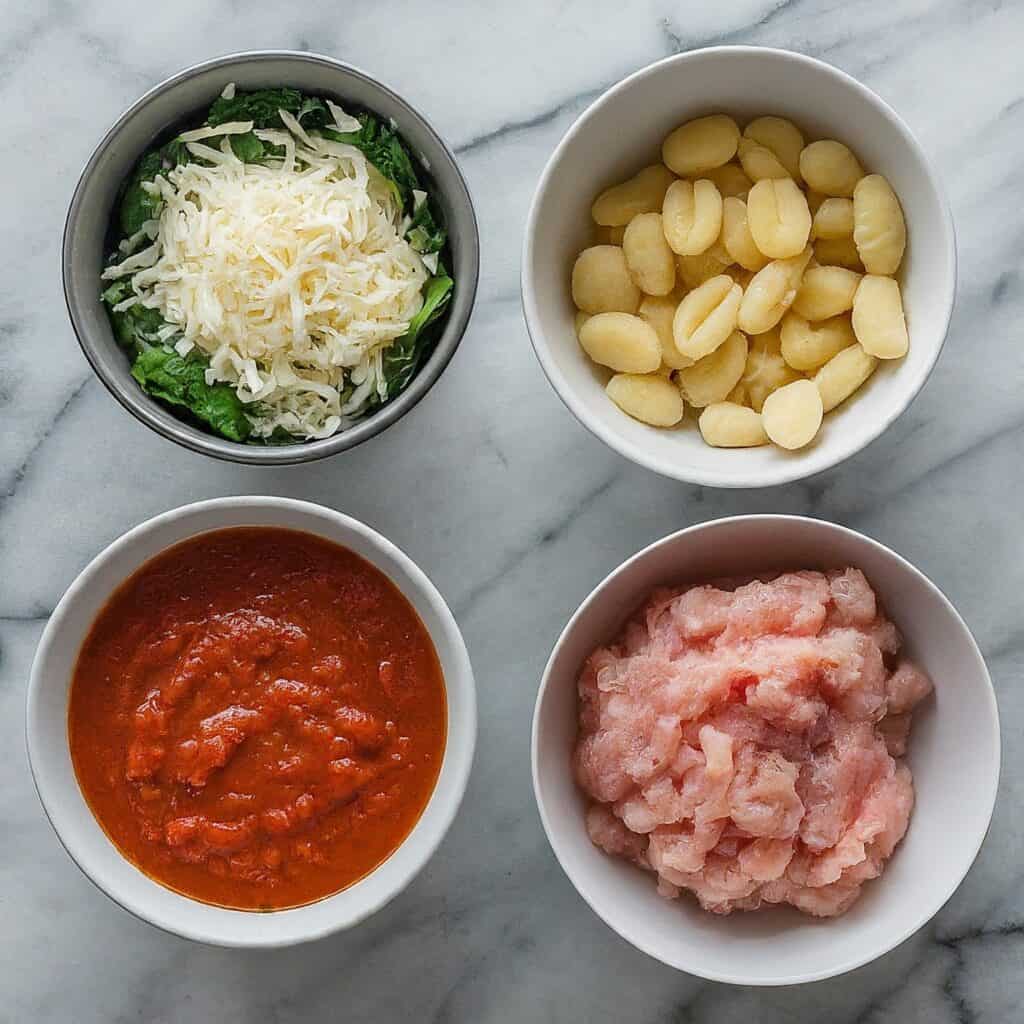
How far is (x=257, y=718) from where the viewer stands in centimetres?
210

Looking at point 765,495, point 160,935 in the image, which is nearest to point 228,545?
point 160,935

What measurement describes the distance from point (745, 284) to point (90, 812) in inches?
53.6

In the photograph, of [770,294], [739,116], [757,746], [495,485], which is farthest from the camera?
[495,485]

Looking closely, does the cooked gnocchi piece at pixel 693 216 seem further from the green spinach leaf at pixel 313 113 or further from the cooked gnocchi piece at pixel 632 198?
the green spinach leaf at pixel 313 113

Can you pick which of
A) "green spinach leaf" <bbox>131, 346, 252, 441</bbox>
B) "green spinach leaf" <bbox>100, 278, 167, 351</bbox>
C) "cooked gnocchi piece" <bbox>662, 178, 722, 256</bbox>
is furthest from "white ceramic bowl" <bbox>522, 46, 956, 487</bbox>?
"green spinach leaf" <bbox>100, 278, 167, 351</bbox>

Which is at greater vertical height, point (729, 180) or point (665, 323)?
point (729, 180)

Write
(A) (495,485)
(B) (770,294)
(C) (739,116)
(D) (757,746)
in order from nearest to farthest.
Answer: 1. (D) (757,746)
2. (B) (770,294)
3. (C) (739,116)
4. (A) (495,485)

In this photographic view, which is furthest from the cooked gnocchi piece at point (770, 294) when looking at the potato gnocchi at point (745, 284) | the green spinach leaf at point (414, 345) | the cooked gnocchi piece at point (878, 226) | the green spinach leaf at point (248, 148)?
the green spinach leaf at point (248, 148)

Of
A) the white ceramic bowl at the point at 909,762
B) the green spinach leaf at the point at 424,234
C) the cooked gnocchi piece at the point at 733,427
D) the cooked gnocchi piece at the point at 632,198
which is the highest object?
the cooked gnocchi piece at the point at 632,198

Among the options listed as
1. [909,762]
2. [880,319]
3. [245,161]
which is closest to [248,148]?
[245,161]

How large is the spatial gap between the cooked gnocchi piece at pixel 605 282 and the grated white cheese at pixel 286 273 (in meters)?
0.26

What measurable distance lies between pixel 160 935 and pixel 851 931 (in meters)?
1.19

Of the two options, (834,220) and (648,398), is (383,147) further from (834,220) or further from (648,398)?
(834,220)

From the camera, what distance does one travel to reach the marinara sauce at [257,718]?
6.93 feet
